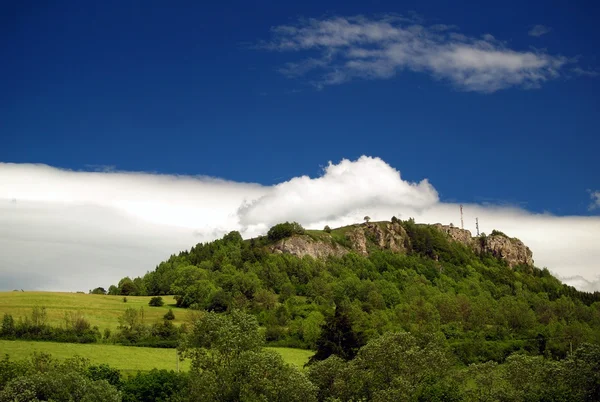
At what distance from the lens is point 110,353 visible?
402 ft

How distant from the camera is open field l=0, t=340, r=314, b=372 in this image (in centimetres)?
11505

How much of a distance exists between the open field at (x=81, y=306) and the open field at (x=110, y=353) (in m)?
17.8

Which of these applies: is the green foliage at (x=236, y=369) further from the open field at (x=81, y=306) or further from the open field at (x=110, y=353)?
the open field at (x=81, y=306)

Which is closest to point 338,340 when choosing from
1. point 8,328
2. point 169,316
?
point 169,316

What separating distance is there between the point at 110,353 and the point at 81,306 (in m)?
49.8

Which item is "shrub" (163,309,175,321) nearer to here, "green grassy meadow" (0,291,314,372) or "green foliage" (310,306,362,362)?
"green grassy meadow" (0,291,314,372)

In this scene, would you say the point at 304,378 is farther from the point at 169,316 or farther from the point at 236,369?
the point at 169,316

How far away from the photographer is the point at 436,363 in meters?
93.9

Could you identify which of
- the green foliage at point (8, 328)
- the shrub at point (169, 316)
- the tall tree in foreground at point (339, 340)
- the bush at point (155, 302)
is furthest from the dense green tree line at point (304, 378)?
the bush at point (155, 302)

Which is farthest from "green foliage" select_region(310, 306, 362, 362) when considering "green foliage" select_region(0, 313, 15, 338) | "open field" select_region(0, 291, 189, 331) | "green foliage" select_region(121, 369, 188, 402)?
"green foliage" select_region(0, 313, 15, 338)

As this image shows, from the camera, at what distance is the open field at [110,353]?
115050mm

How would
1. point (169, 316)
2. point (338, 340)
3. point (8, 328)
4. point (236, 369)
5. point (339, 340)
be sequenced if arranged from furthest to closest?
point (169, 316)
point (8, 328)
point (338, 340)
point (339, 340)
point (236, 369)

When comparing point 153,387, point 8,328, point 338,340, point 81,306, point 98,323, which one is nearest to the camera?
point 153,387

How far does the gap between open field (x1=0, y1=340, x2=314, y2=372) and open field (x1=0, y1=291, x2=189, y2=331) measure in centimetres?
1776
